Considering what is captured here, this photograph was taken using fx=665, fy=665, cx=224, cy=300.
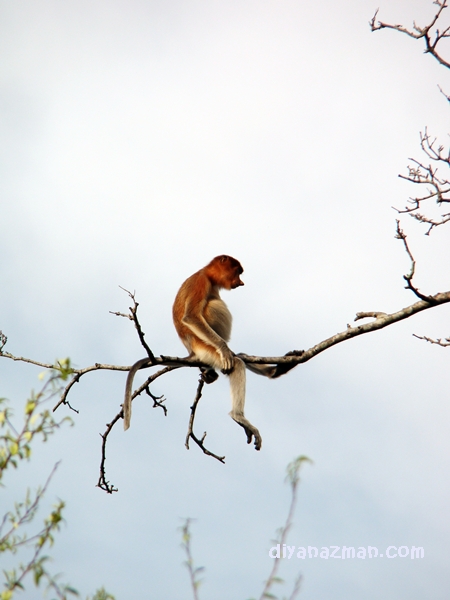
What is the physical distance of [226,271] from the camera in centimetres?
907

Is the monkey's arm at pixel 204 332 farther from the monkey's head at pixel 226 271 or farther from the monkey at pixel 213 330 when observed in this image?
the monkey's head at pixel 226 271

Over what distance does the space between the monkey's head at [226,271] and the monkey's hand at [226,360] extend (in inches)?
71.4

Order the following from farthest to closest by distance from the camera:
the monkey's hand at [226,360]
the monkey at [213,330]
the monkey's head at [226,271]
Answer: the monkey's head at [226,271] → the monkey's hand at [226,360] → the monkey at [213,330]

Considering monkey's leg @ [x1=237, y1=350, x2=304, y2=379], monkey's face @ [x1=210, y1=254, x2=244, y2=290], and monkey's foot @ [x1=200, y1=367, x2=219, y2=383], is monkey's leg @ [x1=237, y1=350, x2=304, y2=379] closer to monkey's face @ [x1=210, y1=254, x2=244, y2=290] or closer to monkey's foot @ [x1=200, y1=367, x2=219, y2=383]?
monkey's foot @ [x1=200, y1=367, x2=219, y2=383]

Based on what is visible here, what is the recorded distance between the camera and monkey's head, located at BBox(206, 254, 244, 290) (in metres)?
8.98

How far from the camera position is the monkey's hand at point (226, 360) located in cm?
724

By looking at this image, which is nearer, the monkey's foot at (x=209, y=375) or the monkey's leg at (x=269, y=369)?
the monkey's leg at (x=269, y=369)

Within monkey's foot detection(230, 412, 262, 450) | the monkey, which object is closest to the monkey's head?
the monkey

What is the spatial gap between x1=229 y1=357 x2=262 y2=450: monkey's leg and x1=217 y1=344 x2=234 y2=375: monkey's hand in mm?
47

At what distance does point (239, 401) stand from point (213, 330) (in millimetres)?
1131

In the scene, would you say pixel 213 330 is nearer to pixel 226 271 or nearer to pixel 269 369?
pixel 269 369

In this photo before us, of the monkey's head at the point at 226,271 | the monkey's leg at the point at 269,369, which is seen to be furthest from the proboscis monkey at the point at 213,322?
the monkey's leg at the point at 269,369

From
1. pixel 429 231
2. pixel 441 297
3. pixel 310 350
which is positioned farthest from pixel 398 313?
pixel 429 231

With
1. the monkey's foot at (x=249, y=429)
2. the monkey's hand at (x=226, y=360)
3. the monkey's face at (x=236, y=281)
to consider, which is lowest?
the monkey's foot at (x=249, y=429)
